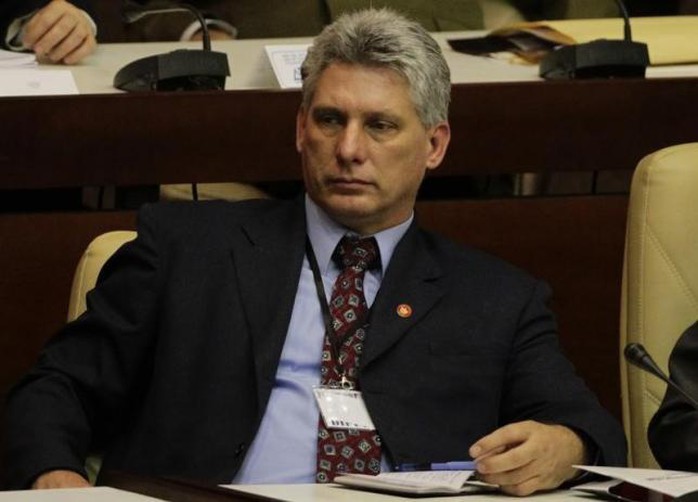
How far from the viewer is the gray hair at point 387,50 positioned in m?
3.06

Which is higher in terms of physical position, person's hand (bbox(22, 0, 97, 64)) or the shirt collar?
person's hand (bbox(22, 0, 97, 64))

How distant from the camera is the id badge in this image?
2.90 metres

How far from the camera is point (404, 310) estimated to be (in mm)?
3055

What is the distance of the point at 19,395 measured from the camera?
116 inches

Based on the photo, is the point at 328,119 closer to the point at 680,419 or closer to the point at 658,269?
the point at 658,269

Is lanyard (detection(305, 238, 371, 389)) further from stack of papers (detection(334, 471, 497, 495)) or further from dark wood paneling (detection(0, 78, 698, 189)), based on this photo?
dark wood paneling (detection(0, 78, 698, 189))

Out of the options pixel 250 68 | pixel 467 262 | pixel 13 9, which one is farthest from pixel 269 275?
pixel 13 9

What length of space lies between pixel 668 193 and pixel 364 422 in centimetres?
69

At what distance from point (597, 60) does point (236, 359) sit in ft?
4.55

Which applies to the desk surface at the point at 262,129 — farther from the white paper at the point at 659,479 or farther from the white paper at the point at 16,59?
the white paper at the point at 659,479

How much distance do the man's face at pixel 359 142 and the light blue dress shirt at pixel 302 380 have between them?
57 mm

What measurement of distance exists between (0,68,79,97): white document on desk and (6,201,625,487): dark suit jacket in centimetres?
71

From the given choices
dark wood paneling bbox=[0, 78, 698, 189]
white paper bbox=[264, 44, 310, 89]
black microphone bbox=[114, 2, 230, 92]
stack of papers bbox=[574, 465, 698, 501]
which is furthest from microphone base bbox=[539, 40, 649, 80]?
stack of papers bbox=[574, 465, 698, 501]

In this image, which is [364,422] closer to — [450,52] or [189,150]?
[189,150]
